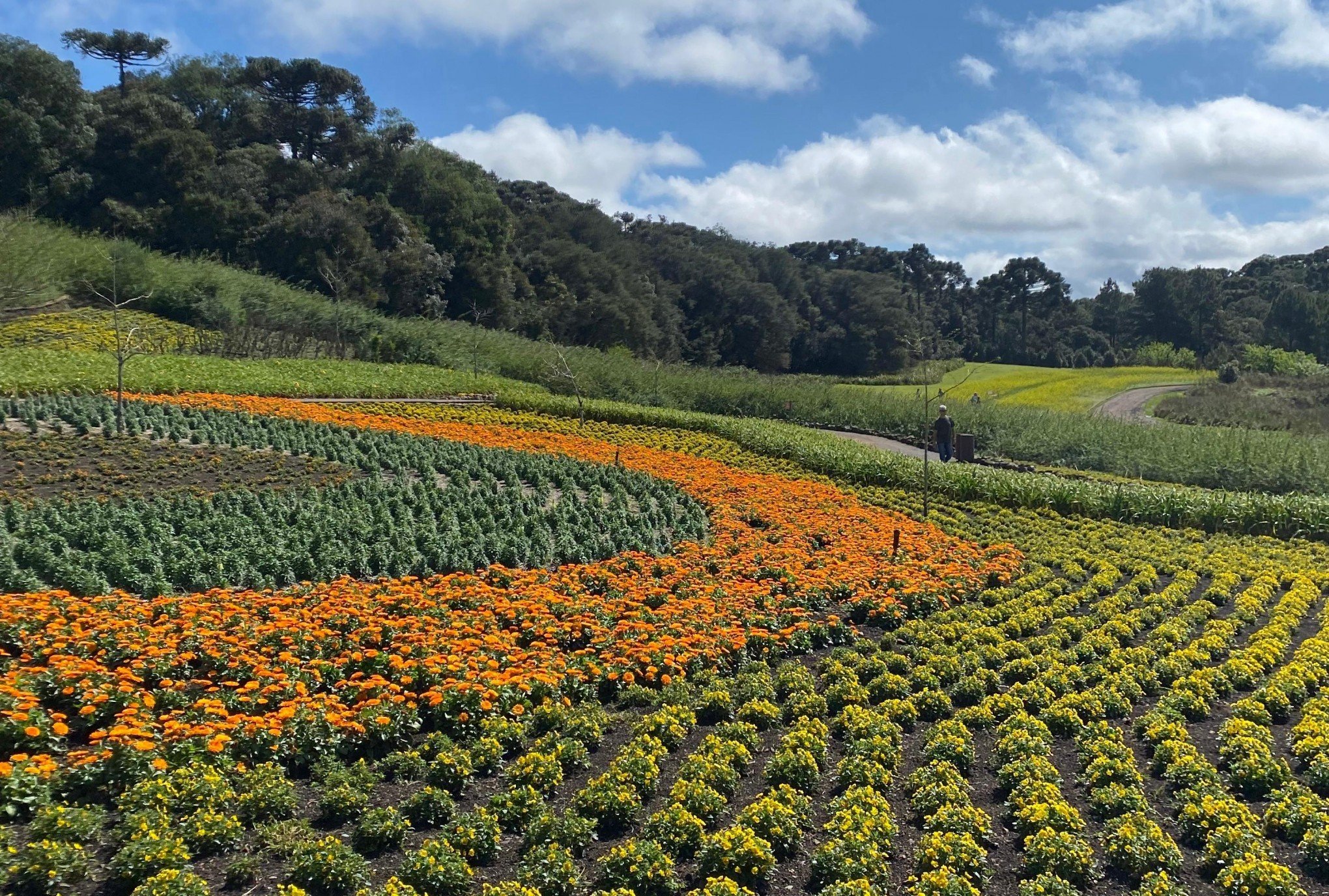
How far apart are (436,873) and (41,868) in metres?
1.84

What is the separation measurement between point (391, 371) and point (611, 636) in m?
27.3

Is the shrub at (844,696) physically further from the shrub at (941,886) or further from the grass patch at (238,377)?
the grass patch at (238,377)

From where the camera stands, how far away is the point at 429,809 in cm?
542

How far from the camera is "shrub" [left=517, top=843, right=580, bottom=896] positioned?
4746 millimetres

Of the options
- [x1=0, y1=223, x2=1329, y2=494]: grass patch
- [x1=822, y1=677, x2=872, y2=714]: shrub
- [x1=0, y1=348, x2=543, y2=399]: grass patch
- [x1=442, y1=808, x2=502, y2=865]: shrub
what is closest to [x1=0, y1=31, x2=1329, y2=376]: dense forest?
[x1=0, y1=223, x2=1329, y2=494]: grass patch

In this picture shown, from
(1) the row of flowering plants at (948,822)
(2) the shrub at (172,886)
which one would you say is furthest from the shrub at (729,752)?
(2) the shrub at (172,886)

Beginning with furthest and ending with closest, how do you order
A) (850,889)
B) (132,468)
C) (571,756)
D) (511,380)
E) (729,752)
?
1. (511,380)
2. (132,468)
3. (729,752)
4. (571,756)
5. (850,889)

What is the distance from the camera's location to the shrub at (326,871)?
15.1ft

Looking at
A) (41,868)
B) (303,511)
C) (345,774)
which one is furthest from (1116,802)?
(303,511)

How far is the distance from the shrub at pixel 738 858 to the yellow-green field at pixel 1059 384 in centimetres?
3585

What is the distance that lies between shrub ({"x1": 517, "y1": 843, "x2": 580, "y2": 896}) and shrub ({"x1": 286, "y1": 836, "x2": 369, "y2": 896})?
833mm

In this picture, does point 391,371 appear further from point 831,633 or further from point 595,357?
point 831,633

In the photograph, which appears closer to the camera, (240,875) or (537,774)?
(240,875)

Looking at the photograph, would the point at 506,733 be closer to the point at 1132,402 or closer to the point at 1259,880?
the point at 1259,880
